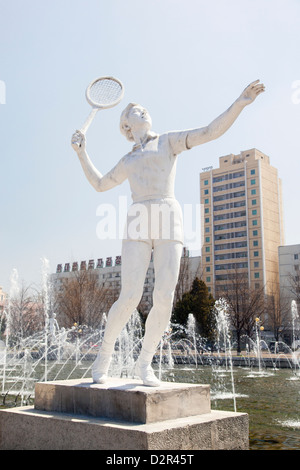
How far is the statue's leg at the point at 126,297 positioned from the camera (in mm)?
4477

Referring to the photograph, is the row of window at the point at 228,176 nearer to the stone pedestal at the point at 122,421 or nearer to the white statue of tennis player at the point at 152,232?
the white statue of tennis player at the point at 152,232

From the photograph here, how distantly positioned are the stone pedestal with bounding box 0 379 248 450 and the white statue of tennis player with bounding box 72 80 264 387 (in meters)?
0.32

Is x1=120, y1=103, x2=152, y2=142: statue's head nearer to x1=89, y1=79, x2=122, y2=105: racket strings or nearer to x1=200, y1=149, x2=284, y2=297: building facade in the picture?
x1=89, y1=79, x2=122, y2=105: racket strings

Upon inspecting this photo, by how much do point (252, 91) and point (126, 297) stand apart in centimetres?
236

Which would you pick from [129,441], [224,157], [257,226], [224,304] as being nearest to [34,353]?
[224,304]

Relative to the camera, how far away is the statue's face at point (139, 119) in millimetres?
5047

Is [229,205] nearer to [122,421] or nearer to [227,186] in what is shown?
[227,186]

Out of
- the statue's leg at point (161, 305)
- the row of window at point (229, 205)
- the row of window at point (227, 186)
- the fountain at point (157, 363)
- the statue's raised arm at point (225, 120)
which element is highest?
the row of window at point (227, 186)

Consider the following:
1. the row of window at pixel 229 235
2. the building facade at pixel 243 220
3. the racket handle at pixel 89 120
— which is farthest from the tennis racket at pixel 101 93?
the row of window at pixel 229 235

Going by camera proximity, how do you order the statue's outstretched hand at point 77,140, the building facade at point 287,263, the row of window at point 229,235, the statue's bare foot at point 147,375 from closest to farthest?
the statue's bare foot at point 147,375
the statue's outstretched hand at point 77,140
the building facade at point 287,263
the row of window at point 229,235

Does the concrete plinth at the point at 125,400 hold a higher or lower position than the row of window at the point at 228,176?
lower

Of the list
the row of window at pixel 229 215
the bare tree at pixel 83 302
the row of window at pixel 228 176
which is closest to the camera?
the bare tree at pixel 83 302

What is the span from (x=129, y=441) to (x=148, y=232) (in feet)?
6.61

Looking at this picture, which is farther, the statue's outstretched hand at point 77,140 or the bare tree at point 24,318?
the bare tree at point 24,318
